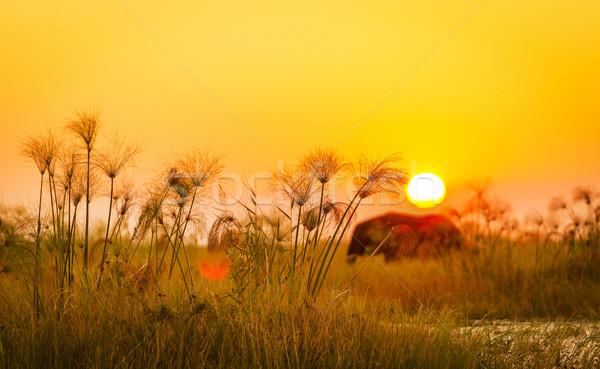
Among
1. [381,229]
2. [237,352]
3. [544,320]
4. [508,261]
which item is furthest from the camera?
[381,229]

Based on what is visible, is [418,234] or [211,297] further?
[418,234]

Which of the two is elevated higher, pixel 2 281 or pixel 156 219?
pixel 156 219

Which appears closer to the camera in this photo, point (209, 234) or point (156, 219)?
point (209, 234)

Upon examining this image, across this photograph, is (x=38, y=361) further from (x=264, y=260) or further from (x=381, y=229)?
(x=381, y=229)

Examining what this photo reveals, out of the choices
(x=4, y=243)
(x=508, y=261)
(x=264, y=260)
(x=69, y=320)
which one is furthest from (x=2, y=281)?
(x=508, y=261)

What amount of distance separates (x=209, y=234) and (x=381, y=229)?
27.3 feet

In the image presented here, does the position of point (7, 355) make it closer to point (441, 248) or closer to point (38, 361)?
point (38, 361)

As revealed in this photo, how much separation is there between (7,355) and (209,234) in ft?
5.13

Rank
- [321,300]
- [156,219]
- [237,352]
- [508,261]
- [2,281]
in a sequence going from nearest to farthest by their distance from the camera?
[237,352], [321,300], [156,219], [2,281], [508,261]

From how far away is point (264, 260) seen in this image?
4359 mm

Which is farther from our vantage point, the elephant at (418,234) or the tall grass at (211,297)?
the elephant at (418,234)

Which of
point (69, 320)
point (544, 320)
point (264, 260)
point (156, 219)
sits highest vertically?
point (156, 219)

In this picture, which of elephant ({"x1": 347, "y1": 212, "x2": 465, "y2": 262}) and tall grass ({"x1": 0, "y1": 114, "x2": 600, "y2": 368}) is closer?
tall grass ({"x1": 0, "y1": 114, "x2": 600, "y2": 368})

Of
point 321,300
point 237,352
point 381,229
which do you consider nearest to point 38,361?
point 237,352
